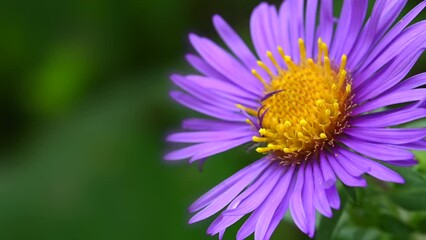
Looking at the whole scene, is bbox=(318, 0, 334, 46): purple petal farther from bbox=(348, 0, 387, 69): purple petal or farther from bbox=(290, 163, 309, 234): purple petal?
bbox=(290, 163, 309, 234): purple petal

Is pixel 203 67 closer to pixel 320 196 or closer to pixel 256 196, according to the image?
pixel 256 196

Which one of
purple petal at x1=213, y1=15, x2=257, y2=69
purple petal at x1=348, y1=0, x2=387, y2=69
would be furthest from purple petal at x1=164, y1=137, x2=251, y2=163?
purple petal at x1=348, y1=0, x2=387, y2=69

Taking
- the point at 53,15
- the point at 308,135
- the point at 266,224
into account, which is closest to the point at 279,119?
the point at 308,135

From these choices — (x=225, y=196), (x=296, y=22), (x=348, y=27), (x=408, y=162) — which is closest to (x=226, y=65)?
(x=296, y=22)

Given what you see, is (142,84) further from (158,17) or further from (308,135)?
(308,135)

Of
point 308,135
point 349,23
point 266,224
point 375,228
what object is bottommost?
point 375,228
